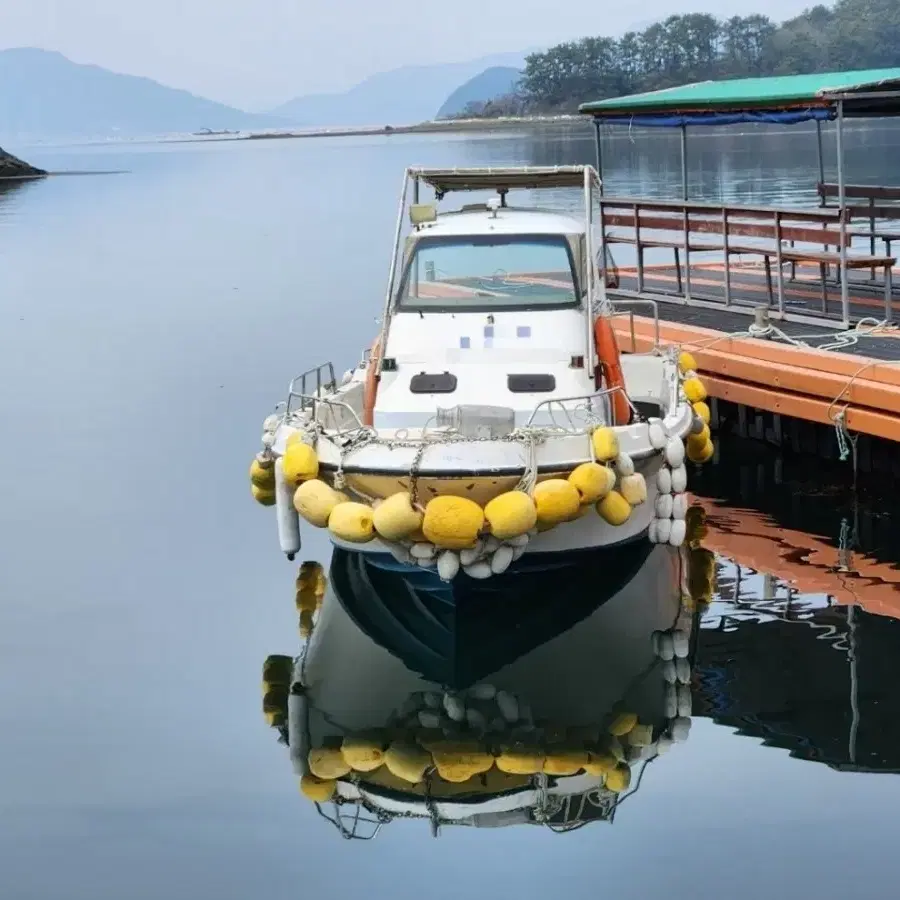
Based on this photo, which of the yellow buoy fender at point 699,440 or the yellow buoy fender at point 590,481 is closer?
the yellow buoy fender at point 590,481

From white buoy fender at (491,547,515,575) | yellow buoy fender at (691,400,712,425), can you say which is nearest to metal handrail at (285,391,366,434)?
white buoy fender at (491,547,515,575)

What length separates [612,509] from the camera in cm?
941

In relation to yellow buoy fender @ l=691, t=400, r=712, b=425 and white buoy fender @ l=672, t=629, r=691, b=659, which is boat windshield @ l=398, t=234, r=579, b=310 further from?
white buoy fender @ l=672, t=629, r=691, b=659

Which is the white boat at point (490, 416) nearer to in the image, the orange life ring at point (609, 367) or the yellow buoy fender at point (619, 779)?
the orange life ring at point (609, 367)

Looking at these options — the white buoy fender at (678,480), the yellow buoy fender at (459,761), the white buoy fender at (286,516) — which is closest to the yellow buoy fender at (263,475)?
the white buoy fender at (286,516)

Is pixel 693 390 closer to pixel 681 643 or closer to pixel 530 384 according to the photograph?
pixel 530 384

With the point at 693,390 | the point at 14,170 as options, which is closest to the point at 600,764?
the point at 693,390

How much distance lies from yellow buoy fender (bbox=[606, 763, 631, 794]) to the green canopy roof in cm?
731

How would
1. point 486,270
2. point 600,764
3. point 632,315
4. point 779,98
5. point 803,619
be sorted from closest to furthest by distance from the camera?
point 600,764
point 803,619
point 486,270
point 632,315
point 779,98

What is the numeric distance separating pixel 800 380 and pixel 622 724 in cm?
502

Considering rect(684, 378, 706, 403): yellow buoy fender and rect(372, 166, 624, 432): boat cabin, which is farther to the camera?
rect(684, 378, 706, 403): yellow buoy fender

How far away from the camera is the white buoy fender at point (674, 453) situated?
10.5 metres

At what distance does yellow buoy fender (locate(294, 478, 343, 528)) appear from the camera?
371 inches

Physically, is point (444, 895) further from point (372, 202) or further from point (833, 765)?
point (372, 202)
